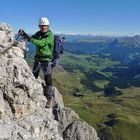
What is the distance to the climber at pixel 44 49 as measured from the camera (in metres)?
25.0

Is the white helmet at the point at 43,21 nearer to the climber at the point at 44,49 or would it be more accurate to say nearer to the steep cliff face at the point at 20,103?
the climber at the point at 44,49

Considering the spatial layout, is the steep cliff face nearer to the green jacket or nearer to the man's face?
the green jacket

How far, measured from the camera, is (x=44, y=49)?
83.9 feet

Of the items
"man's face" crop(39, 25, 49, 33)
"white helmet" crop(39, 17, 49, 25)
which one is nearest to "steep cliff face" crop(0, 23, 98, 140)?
"man's face" crop(39, 25, 49, 33)

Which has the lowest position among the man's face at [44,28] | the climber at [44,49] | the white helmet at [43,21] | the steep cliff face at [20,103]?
the steep cliff face at [20,103]

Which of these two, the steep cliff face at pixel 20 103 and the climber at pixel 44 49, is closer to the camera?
the steep cliff face at pixel 20 103

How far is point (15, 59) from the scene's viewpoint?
966 inches

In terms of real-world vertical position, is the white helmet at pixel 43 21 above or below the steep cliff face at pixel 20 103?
above

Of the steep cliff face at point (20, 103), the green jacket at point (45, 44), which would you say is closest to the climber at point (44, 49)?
the green jacket at point (45, 44)

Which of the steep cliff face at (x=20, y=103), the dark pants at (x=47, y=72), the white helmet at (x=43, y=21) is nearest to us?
the steep cliff face at (x=20, y=103)

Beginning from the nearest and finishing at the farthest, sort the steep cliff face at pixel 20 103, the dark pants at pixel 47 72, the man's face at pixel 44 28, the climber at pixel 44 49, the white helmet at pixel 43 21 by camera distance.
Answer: the steep cliff face at pixel 20 103, the white helmet at pixel 43 21, the climber at pixel 44 49, the man's face at pixel 44 28, the dark pants at pixel 47 72

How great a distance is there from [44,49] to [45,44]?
45cm

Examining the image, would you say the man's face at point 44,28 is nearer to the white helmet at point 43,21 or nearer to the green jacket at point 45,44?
the white helmet at point 43,21

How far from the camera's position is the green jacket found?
25219mm
